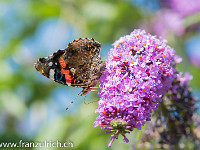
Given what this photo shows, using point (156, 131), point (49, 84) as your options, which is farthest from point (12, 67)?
point (156, 131)

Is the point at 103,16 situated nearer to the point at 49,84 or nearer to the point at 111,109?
the point at 49,84

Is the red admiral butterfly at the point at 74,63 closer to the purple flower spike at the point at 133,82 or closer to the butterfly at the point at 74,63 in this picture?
the butterfly at the point at 74,63

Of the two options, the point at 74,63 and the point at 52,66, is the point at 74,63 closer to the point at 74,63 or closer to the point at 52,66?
the point at 74,63

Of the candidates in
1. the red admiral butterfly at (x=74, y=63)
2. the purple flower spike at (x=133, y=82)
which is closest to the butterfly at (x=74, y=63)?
the red admiral butterfly at (x=74, y=63)

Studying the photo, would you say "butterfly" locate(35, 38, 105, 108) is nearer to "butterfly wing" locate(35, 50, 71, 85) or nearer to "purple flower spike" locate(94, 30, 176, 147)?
"butterfly wing" locate(35, 50, 71, 85)

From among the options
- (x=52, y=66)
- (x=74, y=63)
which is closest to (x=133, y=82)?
(x=74, y=63)

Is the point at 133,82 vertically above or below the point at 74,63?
below
